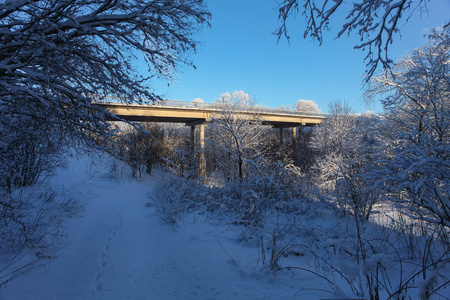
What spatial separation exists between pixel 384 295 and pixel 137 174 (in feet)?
63.6

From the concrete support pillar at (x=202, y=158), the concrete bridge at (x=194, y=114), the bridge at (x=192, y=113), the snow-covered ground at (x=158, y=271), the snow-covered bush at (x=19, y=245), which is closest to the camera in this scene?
the snow-covered ground at (x=158, y=271)

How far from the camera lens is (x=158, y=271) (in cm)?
326

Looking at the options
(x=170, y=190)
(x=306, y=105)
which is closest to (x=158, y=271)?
(x=170, y=190)

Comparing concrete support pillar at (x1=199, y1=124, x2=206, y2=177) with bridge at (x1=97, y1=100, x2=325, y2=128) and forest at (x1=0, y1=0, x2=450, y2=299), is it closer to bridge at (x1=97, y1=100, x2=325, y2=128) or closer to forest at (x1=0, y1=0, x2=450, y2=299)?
bridge at (x1=97, y1=100, x2=325, y2=128)

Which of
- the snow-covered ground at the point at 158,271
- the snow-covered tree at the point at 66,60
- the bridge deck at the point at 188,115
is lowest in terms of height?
the snow-covered ground at the point at 158,271

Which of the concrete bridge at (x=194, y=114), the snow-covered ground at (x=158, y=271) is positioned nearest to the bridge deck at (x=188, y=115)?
the concrete bridge at (x=194, y=114)

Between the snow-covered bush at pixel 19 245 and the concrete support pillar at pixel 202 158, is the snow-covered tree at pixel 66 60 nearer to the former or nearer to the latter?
the snow-covered bush at pixel 19 245

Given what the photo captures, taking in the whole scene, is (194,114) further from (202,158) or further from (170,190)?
(170,190)

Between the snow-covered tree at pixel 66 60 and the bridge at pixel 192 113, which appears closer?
the snow-covered tree at pixel 66 60

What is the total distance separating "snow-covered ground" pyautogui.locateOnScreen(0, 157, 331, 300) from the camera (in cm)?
262

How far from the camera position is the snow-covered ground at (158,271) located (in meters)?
2.62

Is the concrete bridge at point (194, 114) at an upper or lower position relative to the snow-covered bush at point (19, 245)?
upper

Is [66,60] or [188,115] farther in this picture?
[188,115]

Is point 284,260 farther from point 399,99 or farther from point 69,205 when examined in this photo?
point 399,99
